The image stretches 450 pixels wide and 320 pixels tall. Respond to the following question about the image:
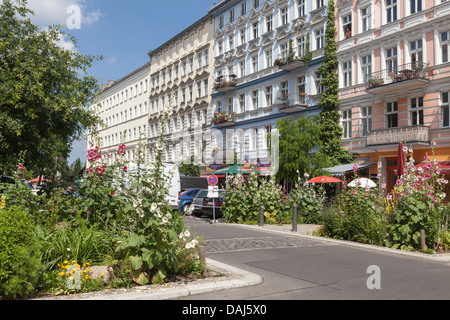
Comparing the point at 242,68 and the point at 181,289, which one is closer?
the point at 181,289

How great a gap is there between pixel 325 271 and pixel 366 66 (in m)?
22.4

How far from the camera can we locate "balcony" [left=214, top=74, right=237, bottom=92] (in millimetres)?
40562

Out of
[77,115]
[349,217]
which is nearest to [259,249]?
[349,217]

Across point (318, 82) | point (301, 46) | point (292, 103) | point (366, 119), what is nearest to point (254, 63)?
point (301, 46)

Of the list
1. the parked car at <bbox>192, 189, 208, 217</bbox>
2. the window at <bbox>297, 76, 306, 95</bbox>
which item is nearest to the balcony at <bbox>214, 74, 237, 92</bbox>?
the window at <bbox>297, 76, 306, 95</bbox>

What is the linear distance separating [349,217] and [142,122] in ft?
168

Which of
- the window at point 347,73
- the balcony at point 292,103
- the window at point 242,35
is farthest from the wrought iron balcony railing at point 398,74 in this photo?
the window at point 242,35

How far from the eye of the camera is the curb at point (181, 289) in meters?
6.01

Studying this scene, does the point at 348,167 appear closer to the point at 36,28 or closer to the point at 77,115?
the point at 77,115

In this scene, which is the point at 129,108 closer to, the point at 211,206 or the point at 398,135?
the point at 211,206

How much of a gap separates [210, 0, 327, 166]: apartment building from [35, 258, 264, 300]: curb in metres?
22.3

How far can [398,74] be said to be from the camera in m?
25.3

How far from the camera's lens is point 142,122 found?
61812 millimetres

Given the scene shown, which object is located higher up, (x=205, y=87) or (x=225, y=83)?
(x=205, y=87)
